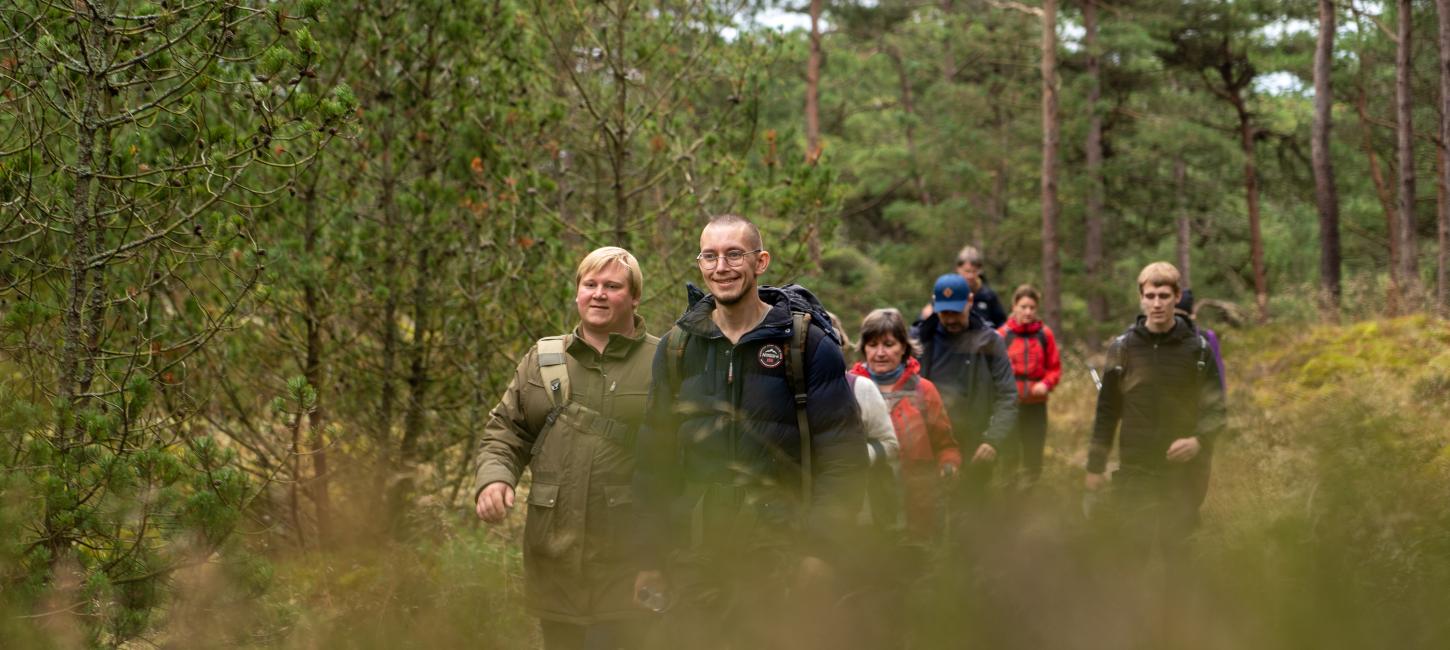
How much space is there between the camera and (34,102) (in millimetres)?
4539

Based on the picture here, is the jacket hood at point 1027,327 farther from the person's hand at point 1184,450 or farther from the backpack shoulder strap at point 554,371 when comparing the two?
the backpack shoulder strap at point 554,371

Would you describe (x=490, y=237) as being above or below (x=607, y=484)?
above

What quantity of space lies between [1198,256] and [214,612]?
118 feet

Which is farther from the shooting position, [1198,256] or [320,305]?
[1198,256]

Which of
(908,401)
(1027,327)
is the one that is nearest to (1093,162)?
(1027,327)

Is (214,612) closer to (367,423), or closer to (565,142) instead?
(367,423)

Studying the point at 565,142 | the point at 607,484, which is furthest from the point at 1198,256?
the point at 607,484

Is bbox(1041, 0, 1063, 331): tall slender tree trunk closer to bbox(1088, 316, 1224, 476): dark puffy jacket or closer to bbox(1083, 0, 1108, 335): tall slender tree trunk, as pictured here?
bbox(1083, 0, 1108, 335): tall slender tree trunk

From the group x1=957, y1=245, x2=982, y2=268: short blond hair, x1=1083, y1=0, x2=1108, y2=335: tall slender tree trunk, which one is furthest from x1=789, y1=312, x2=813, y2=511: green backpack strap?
x1=1083, y1=0, x2=1108, y2=335: tall slender tree trunk

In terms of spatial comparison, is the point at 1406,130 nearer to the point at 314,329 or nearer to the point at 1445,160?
the point at 1445,160

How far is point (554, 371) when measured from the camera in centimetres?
416

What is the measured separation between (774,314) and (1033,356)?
17.7 feet

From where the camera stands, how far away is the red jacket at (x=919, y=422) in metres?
6.04

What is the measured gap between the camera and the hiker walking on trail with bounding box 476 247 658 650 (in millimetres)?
4027
